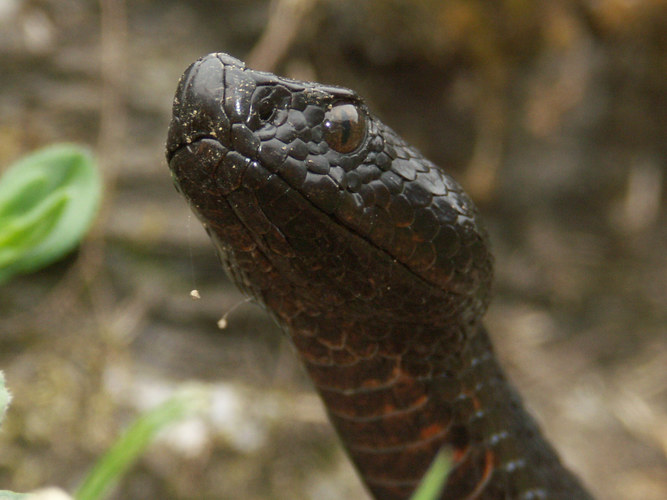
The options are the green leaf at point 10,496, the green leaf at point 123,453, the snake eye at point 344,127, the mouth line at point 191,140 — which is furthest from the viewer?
the snake eye at point 344,127

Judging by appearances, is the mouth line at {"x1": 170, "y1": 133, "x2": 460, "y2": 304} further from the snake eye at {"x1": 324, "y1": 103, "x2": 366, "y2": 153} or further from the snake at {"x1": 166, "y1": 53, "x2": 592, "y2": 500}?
the snake eye at {"x1": 324, "y1": 103, "x2": 366, "y2": 153}

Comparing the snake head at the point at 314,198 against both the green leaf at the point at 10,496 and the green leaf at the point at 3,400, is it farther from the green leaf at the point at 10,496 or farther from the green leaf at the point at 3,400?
the green leaf at the point at 10,496

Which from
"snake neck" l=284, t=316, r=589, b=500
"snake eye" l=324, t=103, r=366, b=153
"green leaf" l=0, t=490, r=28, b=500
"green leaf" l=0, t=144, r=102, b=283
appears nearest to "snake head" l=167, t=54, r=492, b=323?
"snake eye" l=324, t=103, r=366, b=153

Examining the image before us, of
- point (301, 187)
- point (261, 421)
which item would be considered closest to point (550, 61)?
point (261, 421)

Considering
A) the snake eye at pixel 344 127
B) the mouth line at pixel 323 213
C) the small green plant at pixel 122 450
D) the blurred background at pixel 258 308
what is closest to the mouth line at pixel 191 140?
the mouth line at pixel 323 213

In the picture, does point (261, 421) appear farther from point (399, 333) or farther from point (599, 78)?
point (599, 78)

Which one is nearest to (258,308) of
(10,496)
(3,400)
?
(3,400)

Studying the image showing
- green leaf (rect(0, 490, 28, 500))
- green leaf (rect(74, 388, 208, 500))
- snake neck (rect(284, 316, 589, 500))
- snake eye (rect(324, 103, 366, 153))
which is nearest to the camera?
green leaf (rect(0, 490, 28, 500))
